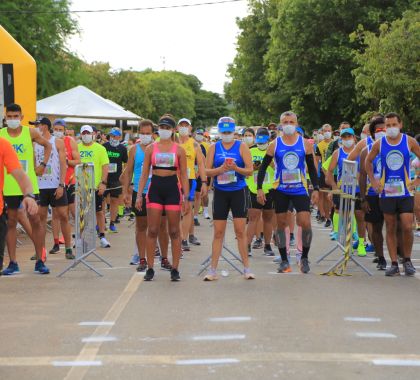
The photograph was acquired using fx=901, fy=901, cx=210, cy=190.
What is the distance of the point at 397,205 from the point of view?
36.7 ft

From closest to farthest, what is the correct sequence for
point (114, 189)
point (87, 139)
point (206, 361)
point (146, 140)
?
point (206, 361)
point (146, 140)
point (87, 139)
point (114, 189)

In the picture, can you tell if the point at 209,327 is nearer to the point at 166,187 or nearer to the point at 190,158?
the point at 166,187

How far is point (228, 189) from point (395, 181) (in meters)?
2.08

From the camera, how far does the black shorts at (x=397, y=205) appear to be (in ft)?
36.3

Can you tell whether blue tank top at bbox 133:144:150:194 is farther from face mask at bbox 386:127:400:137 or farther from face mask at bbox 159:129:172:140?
face mask at bbox 386:127:400:137

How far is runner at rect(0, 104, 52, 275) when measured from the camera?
1103cm

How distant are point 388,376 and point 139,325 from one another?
2.56 meters

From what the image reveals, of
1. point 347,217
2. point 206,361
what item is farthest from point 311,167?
point 206,361

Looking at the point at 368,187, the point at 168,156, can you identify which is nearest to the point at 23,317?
the point at 168,156

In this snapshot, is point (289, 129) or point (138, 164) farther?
point (138, 164)

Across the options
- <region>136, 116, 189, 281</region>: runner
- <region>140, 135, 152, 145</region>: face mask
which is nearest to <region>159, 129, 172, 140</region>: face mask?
<region>136, 116, 189, 281</region>: runner

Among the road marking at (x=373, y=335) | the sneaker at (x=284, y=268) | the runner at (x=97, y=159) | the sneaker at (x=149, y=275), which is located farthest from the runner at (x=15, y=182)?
the road marking at (x=373, y=335)

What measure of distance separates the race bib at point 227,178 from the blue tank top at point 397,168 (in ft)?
6.29

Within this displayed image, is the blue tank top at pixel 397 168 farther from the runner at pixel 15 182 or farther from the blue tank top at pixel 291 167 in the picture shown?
the runner at pixel 15 182
